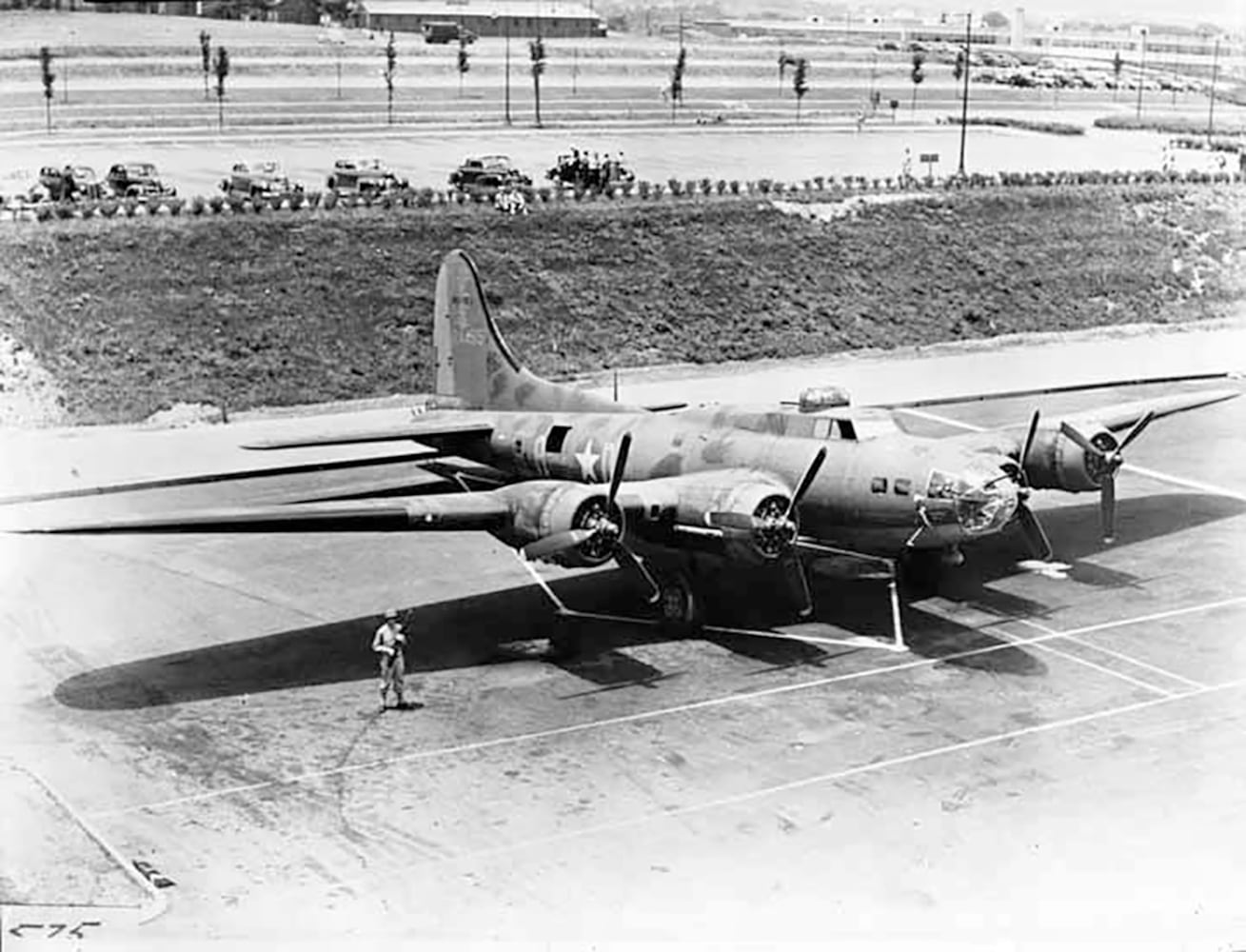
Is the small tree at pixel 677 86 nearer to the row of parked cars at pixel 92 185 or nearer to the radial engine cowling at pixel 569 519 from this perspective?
the row of parked cars at pixel 92 185

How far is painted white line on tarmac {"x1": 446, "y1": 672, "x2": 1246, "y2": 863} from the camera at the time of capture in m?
21.9

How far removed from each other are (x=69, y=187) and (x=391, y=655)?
1735 inches

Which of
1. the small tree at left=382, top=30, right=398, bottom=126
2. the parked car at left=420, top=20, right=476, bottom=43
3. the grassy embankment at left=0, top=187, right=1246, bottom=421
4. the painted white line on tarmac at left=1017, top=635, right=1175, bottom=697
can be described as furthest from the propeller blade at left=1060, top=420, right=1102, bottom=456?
the parked car at left=420, top=20, right=476, bottom=43

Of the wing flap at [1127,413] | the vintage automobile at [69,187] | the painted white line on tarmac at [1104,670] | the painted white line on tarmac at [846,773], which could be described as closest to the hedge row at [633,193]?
the vintage automobile at [69,187]

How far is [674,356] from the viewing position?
61.0m

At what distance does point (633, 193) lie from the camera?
235ft

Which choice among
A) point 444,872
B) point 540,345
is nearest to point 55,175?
point 540,345

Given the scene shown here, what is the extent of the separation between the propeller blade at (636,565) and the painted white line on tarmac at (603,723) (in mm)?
3144

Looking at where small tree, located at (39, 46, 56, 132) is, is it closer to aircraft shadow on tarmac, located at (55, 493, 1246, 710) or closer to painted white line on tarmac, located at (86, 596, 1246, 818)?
aircraft shadow on tarmac, located at (55, 493, 1246, 710)

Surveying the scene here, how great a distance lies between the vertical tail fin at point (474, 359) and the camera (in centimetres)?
3791

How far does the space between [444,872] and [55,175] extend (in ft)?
168

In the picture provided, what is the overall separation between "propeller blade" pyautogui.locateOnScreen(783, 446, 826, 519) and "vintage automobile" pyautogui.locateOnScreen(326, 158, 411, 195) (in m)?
41.2

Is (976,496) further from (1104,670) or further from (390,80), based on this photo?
(390,80)

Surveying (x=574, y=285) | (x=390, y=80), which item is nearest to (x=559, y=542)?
(x=574, y=285)
